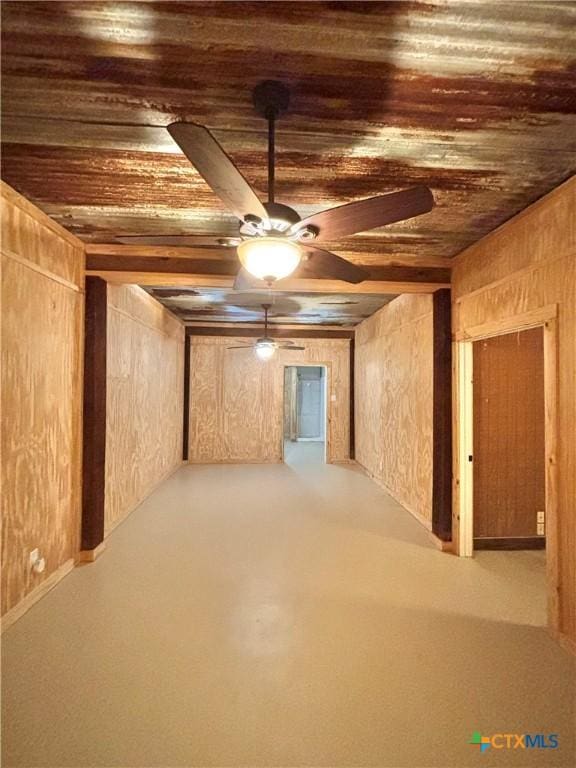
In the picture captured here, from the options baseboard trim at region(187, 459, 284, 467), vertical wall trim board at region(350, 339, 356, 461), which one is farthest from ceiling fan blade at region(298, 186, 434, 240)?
baseboard trim at region(187, 459, 284, 467)

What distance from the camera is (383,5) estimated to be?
1.26 metres

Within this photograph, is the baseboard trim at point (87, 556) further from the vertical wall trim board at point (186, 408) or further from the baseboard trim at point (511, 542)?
the vertical wall trim board at point (186, 408)

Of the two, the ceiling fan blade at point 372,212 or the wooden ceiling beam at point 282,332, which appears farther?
the wooden ceiling beam at point 282,332

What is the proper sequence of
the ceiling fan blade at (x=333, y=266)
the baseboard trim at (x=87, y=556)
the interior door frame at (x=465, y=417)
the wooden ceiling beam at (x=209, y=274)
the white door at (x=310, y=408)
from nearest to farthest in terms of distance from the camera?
the ceiling fan blade at (x=333, y=266)
the interior door frame at (x=465, y=417)
the baseboard trim at (x=87, y=556)
the wooden ceiling beam at (x=209, y=274)
the white door at (x=310, y=408)

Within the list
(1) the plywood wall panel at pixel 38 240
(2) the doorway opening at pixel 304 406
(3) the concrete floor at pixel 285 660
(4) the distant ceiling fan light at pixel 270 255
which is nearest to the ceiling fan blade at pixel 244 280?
(4) the distant ceiling fan light at pixel 270 255

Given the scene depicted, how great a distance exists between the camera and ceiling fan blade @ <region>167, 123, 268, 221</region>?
1.24 meters

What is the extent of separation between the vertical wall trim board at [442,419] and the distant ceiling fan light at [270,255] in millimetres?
2439

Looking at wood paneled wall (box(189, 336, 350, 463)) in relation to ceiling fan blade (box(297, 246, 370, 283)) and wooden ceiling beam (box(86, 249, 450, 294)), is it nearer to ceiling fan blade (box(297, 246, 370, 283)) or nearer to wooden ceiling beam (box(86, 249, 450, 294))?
wooden ceiling beam (box(86, 249, 450, 294))

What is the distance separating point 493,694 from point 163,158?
3213 mm

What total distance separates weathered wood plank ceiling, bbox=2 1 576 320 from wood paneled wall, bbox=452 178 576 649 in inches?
7.2

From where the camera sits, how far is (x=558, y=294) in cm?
238

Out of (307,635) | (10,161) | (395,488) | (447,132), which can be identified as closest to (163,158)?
(10,161)

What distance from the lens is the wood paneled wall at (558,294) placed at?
2262 millimetres

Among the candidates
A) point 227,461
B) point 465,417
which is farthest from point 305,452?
point 465,417
